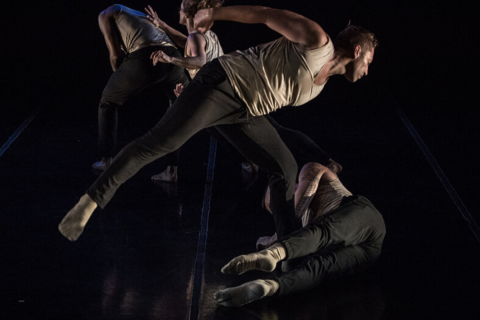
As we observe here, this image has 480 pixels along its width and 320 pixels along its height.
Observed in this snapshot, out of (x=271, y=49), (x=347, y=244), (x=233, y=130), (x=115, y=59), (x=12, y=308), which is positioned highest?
(x=115, y=59)

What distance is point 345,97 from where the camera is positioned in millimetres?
6922

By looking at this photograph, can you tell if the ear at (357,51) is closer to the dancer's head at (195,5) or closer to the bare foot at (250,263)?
the bare foot at (250,263)

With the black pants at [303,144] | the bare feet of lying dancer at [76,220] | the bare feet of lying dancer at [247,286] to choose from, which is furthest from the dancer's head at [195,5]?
the bare feet of lying dancer at [247,286]

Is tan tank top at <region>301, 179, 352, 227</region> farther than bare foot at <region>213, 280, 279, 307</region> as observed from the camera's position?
Yes

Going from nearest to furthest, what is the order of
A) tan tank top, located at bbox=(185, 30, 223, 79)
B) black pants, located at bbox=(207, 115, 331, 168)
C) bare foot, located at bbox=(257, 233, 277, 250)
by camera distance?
bare foot, located at bbox=(257, 233, 277, 250), black pants, located at bbox=(207, 115, 331, 168), tan tank top, located at bbox=(185, 30, 223, 79)

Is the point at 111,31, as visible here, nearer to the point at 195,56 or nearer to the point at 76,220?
the point at 195,56

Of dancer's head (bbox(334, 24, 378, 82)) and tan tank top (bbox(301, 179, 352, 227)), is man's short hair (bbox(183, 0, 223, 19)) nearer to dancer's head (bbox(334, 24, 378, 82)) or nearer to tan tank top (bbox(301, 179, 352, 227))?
dancer's head (bbox(334, 24, 378, 82))

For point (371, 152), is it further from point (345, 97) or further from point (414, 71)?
point (414, 71)

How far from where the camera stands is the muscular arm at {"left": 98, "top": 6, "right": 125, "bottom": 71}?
13.8ft

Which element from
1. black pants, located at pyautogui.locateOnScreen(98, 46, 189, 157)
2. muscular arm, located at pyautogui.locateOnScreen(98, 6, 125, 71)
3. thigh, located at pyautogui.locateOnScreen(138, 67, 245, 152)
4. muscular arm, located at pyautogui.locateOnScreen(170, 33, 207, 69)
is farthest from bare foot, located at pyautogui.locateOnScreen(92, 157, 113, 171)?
thigh, located at pyautogui.locateOnScreen(138, 67, 245, 152)

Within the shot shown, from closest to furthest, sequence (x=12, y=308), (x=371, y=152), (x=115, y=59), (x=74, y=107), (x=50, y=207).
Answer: (x=12, y=308)
(x=50, y=207)
(x=115, y=59)
(x=371, y=152)
(x=74, y=107)

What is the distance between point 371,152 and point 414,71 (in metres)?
2.58

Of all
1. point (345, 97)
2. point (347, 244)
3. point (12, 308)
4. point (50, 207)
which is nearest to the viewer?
point (12, 308)

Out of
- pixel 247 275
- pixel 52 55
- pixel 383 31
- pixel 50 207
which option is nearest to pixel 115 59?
pixel 50 207
